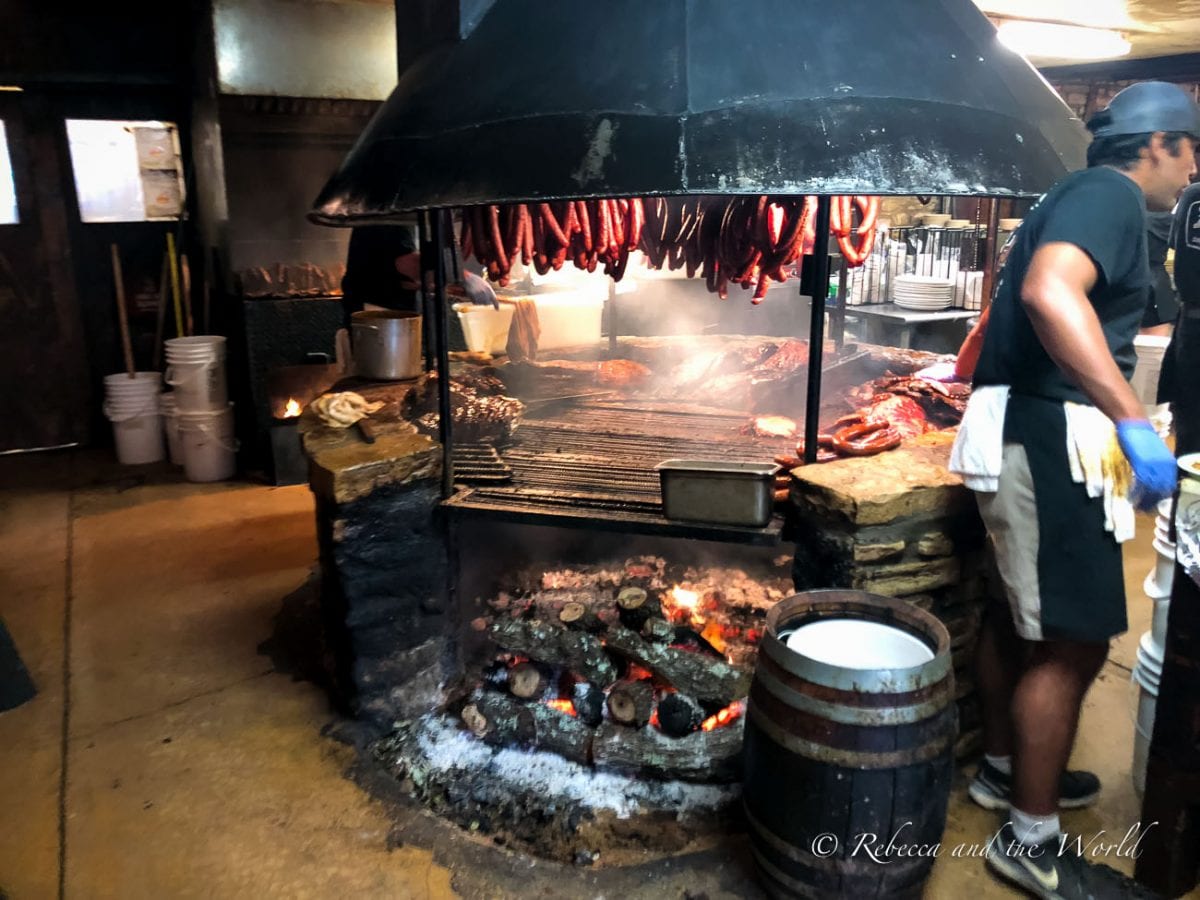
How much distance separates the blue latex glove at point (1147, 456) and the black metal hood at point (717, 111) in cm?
88

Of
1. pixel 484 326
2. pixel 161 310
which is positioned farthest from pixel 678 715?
pixel 161 310

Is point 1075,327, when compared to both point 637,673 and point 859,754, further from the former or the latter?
point 637,673

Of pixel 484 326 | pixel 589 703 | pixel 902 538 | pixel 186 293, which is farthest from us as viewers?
pixel 186 293

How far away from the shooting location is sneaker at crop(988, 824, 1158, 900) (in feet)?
9.76

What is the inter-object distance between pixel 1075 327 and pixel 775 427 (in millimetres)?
2253

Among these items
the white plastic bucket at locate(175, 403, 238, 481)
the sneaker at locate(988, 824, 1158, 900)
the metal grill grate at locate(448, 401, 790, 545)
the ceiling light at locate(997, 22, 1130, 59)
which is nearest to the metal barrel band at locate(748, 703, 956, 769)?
the sneaker at locate(988, 824, 1158, 900)

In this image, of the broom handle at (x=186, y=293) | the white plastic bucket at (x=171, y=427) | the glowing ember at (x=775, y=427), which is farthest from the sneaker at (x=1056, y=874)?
the broom handle at (x=186, y=293)

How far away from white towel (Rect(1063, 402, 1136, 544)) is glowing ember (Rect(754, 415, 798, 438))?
6.43ft

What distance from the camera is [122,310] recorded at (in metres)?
8.28

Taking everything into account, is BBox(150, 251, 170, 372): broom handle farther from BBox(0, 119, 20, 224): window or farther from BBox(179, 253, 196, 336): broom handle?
BBox(0, 119, 20, 224): window

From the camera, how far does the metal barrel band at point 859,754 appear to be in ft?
8.41

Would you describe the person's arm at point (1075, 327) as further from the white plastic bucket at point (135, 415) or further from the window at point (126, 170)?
the window at point (126, 170)

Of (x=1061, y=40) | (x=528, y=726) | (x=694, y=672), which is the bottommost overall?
→ (x=528, y=726)

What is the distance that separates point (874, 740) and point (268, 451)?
6437 mm
